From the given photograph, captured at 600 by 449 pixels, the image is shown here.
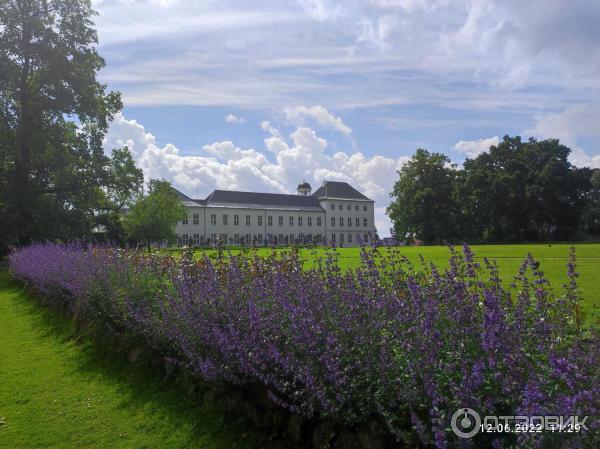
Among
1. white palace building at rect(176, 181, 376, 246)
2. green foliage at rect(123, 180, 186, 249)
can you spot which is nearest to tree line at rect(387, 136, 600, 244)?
white palace building at rect(176, 181, 376, 246)

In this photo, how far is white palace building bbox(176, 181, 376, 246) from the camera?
251ft

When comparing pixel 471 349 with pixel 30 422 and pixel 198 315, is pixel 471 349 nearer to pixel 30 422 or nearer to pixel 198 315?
pixel 198 315

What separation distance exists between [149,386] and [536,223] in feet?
164

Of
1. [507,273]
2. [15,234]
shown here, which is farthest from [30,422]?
[15,234]

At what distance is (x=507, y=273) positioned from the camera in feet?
35.9

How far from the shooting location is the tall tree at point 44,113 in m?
26.2

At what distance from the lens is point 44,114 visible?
1122 inches

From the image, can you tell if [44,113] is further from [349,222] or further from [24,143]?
[349,222]

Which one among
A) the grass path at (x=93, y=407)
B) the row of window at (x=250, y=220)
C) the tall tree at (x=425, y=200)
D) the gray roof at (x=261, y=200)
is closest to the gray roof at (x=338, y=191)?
the gray roof at (x=261, y=200)

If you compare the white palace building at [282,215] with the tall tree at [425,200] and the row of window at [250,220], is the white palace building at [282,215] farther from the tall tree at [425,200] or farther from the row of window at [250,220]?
the tall tree at [425,200]

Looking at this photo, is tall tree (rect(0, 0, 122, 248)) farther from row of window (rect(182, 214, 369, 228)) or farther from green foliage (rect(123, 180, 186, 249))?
row of window (rect(182, 214, 369, 228))

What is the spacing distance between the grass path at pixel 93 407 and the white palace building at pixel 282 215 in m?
66.1

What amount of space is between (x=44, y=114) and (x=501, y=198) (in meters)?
39.5

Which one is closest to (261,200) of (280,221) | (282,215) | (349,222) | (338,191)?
(282,215)
